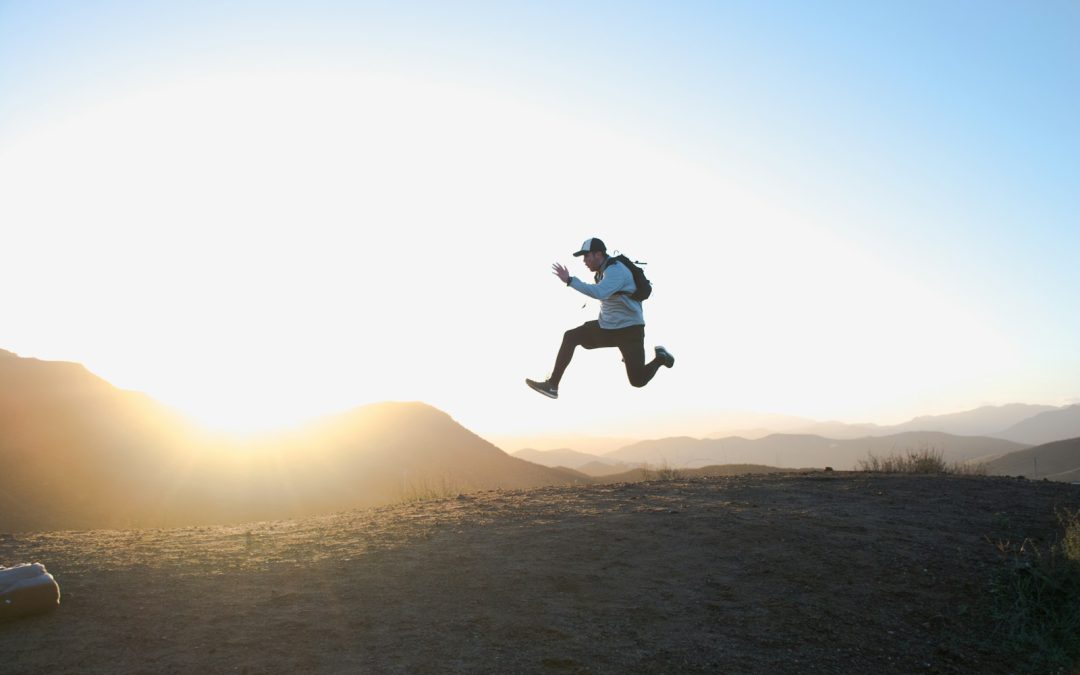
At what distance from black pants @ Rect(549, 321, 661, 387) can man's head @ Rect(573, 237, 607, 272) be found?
0.76 m

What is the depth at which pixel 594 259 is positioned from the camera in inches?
341

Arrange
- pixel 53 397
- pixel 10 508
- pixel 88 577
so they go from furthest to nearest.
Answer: pixel 53 397 < pixel 10 508 < pixel 88 577

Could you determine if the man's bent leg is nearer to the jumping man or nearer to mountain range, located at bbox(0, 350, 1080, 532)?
the jumping man

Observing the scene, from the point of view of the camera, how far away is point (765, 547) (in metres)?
7.34

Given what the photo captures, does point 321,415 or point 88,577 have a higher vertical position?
point 321,415

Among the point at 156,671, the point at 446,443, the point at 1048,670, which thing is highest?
the point at 446,443

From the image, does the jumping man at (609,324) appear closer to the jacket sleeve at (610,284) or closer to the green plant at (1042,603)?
the jacket sleeve at (610,284)

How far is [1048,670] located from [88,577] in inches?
297

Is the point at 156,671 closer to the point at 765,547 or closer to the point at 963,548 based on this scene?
the point at 765,547

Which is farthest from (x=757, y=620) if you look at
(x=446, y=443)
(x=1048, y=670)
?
(x=446, y=443)

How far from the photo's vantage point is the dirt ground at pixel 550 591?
5.13 meters

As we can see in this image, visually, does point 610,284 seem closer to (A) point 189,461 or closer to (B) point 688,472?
(B) point 688,472

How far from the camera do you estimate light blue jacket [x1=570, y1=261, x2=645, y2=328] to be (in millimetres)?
8281

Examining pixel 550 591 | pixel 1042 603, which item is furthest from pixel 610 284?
pixel 1042 603
